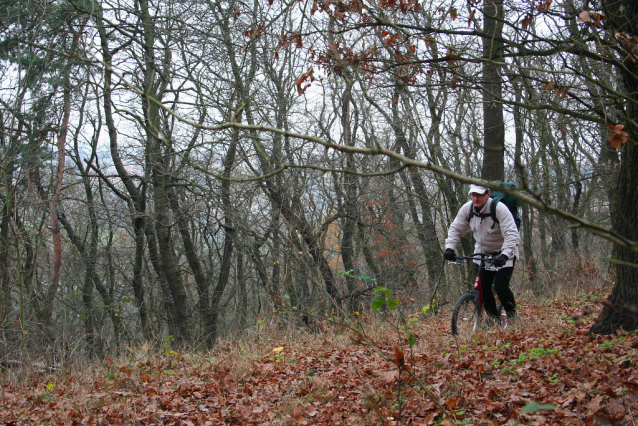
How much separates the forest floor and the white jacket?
919 mm

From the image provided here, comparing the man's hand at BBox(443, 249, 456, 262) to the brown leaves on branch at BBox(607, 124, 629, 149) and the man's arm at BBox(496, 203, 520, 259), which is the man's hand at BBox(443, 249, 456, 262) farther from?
the brown leaves on branch at BBox(607, 124, 629, 149)

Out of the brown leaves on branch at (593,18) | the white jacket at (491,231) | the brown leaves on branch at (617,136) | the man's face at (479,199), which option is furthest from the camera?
the man's face at (479,199)

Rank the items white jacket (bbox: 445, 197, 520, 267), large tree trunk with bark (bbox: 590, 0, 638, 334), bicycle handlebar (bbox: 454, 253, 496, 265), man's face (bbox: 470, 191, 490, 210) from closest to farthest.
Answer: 1. large tree trunk with bark (bbox: 590, 0, 638, 334)
2. white jacket (bbox: 445, 197, 520, 267)
3. man's face (bbox: 470, 191, 490, 210)
4. bicycle handlebar (bbox: 454, 253, 496, 265)

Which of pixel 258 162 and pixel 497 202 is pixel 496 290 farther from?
pixel 258 162

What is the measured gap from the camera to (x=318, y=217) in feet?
41.0

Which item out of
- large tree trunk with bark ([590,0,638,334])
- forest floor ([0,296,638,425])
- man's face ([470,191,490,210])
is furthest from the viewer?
man's face ([470,191,490,210])

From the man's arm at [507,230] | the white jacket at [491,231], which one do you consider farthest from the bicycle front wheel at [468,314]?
the man's arm at [507,230]

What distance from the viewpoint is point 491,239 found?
585 cm

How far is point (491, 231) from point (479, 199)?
0.43 metres

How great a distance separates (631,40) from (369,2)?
2912mm

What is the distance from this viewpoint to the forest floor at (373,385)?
3.16m

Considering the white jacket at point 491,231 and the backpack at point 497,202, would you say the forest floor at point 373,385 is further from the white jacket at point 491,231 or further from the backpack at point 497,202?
the backpack at point 497,202

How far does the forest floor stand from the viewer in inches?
125

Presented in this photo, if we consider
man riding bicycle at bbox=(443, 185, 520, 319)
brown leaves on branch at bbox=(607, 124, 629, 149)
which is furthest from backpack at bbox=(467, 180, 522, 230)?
brown leaves on branch at bbox=(607, 124, 629, 149)
